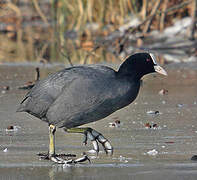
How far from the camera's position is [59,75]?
21.1ft

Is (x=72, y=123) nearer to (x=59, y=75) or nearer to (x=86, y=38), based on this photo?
(x=59, y=75)

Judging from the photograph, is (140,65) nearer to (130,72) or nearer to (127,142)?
(130,72)

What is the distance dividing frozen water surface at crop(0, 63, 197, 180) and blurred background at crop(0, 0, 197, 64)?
4.92 metres

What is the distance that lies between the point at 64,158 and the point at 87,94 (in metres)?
0.60

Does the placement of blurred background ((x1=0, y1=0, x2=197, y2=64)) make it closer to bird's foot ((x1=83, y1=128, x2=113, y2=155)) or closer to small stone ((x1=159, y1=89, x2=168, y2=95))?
small stone ((x1=159, y1=89, x2=168, y2=95))

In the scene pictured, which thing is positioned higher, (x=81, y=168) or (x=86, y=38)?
(x=86, y=38)

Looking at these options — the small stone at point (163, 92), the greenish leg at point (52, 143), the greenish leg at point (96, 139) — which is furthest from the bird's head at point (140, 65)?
the small stone at point (163, 92)

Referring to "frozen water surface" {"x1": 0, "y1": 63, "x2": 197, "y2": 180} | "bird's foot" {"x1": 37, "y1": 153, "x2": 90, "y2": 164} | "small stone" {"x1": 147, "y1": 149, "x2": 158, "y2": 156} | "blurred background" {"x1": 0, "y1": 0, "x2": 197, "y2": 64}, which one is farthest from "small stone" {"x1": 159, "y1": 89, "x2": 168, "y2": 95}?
"bird's foot" {"x1": 37, "y1": 153, "x2": 90, "y2": 164}

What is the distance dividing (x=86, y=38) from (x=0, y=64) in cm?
659

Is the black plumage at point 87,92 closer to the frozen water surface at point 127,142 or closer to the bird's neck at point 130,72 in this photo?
the bird's neck at point 130,72

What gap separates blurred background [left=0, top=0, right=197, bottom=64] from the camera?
16016mm

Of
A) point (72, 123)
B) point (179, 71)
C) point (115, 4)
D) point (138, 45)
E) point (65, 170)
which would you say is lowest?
point (65, 170)

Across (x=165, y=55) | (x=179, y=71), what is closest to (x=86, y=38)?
(x=165, y=55)

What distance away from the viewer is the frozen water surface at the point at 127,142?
18.4ft
